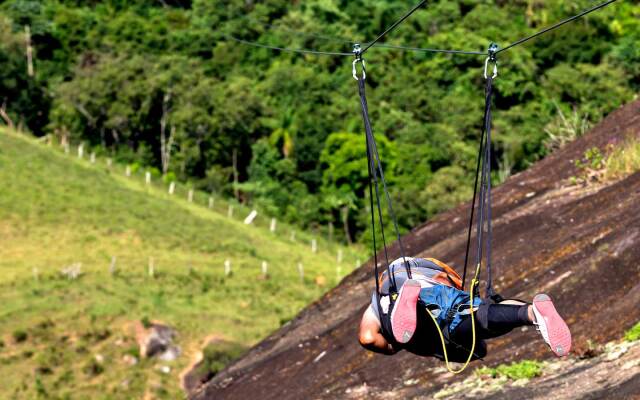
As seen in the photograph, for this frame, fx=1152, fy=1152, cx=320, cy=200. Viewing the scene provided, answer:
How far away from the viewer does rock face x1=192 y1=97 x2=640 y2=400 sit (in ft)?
46.3

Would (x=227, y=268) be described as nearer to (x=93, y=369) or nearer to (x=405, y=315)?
(x=93, y=369)

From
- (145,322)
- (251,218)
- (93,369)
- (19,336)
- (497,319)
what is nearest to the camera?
(497,319)

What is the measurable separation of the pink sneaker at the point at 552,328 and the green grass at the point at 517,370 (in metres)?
4.26

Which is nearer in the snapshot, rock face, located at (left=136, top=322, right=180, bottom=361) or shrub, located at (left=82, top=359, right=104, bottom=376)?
shrub, located at (left=82, top=359, right=104, bottom=376)

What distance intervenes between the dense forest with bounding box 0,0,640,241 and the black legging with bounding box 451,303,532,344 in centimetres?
5060

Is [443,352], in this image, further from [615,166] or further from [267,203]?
[267,203]

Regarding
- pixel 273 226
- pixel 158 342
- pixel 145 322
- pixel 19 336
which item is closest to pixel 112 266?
pixel 145 322

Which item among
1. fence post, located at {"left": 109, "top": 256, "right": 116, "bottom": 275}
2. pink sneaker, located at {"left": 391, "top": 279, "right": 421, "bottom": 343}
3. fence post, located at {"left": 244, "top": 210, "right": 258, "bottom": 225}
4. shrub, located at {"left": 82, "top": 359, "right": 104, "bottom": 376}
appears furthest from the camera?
fence post, located at {"left": 244, "top": 210, "right": 258, "bottom": 225}

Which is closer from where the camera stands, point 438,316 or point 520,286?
point 438,316

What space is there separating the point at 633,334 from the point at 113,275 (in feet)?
120

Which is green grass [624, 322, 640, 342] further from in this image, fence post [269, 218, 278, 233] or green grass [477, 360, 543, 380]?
fence post [269, 218, 278, 233]

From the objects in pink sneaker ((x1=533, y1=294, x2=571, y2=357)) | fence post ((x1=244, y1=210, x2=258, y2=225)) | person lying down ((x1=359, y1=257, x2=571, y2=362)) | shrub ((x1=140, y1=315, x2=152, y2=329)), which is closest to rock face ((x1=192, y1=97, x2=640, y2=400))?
person lying down ((x1=359, y1=257, x2=571, y2=362))

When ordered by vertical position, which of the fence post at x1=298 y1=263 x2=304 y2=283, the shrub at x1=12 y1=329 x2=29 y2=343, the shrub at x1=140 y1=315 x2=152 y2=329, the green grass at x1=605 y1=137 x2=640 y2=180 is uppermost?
the green grass at x1=605 y1=137 x2=640 y2=180

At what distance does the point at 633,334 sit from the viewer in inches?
494
